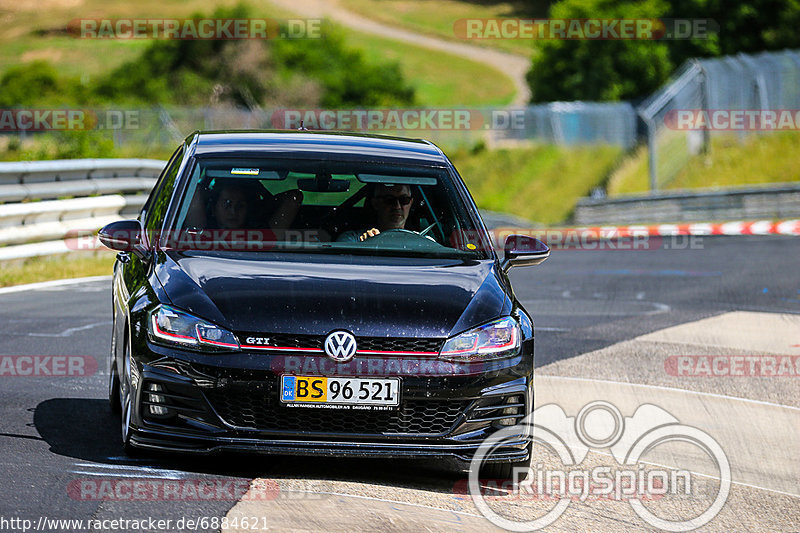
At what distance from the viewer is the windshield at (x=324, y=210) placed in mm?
6684

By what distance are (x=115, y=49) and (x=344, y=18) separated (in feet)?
82.0

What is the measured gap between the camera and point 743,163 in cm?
3575

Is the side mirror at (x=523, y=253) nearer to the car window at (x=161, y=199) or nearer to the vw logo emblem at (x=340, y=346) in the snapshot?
the vw logo emblem at (x=340, y=346)

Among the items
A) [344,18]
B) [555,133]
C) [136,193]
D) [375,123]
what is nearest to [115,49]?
[344,18]

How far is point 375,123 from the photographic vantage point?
57594 mm

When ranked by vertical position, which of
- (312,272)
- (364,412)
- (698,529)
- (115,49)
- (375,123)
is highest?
(115,49)

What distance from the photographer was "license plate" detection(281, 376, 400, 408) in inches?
224

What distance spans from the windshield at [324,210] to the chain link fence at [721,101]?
27053 millimetres

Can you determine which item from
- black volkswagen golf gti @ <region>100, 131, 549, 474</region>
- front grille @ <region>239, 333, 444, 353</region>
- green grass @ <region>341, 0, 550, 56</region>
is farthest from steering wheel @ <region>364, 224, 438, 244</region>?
green grass @ <region>341, 0, 550, 56</region>

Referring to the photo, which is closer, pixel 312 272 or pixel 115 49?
pixel 312 272

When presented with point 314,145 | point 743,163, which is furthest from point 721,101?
point 314,145

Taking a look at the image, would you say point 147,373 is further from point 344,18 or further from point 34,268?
point 344,18

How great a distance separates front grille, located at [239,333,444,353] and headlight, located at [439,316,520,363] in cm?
7

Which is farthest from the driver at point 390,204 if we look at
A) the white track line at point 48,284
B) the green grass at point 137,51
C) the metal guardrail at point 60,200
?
the green grass at point 137,51
